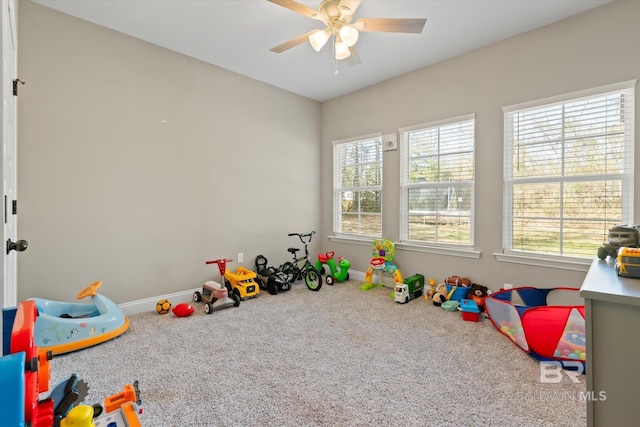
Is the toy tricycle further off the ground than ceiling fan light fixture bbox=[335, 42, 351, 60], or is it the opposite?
ceiling fan light fixture bbox=[335, 42, 351, 60]

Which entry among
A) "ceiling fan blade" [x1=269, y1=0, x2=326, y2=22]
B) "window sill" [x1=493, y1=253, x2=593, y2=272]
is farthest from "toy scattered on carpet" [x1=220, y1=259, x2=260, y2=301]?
"window sill" [x1=493, y1=253, x2=593, y2=272]

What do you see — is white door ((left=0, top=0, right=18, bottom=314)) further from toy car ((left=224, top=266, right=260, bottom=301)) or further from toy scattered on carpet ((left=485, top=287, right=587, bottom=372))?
toy scattered on carpet ((left=485, top=287, right=587, bottom=372))

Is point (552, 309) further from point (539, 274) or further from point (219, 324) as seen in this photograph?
point (219, 324)

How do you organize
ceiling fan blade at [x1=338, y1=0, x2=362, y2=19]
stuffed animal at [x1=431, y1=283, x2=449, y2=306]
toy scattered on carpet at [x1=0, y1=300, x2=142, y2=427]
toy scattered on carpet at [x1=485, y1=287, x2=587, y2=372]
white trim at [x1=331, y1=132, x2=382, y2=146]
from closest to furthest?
toy scattered on carpet at [x1=0, y1=300, x2=142, y2=427] → toy scattered on carpet at [x1=485, y1=287, x2=587, y2=372] → ceiling fan blade at [x1=338, y1=0, x2=362, y2=19] → stuffed animal at [x1=431, y1=283, x2=449, y2=306] → white trim at [x1=331, y1=132, x2=382, y2=146]

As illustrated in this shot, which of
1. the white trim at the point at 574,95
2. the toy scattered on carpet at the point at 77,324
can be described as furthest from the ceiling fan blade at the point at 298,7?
the toy scattered on carpet at the point at 77,324

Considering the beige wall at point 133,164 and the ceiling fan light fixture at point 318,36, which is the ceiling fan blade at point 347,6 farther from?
the beige wall at point 133,164

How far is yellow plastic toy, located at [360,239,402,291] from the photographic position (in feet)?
12.8

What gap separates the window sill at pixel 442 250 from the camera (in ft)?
11.2

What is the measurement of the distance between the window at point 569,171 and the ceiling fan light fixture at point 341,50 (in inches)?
71.6

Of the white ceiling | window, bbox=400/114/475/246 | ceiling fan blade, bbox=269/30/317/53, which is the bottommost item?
window, bbox=400/114/475/246

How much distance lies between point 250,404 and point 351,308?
1.73m

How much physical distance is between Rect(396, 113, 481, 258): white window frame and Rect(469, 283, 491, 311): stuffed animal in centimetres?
33

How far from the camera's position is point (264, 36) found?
10.0ft

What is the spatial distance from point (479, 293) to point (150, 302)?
3437mm
